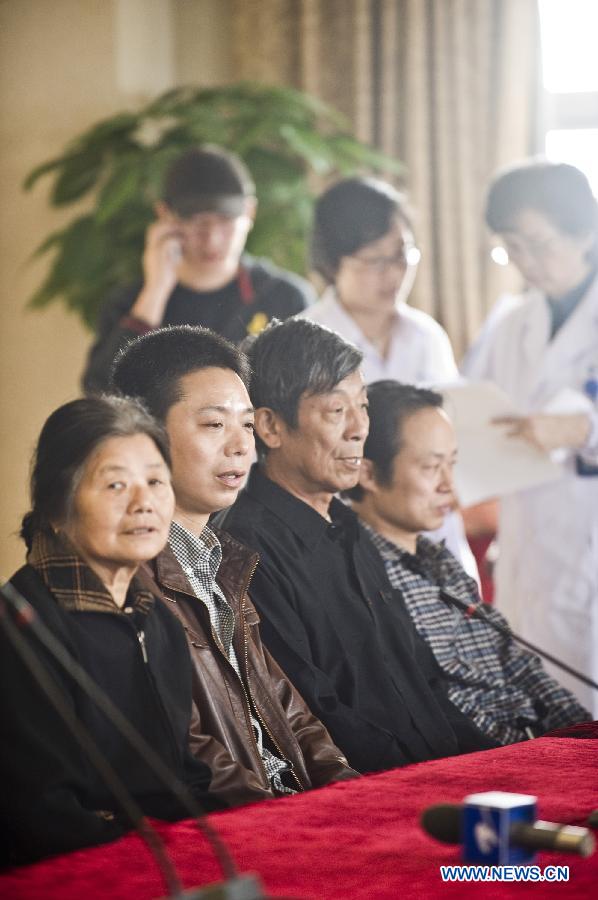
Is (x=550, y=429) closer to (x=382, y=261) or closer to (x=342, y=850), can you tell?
(x=382, y=261)

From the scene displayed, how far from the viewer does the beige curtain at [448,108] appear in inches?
176

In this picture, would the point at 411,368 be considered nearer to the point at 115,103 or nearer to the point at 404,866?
the point at 404,866

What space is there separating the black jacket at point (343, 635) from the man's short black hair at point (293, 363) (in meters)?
0.11

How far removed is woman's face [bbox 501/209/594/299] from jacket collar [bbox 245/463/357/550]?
44.4 inches

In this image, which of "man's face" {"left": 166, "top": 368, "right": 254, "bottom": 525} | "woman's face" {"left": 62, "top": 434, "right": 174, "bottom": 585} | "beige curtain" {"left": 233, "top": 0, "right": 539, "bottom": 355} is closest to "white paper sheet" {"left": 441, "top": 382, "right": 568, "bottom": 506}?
"man's face" {"left": 166, "top": 368, "right": 254, "bottom": 525}

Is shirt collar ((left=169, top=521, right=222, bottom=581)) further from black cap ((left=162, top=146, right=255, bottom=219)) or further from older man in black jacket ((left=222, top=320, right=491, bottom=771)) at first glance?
black cap ((left=162, top=146, right=255, bottom=219))

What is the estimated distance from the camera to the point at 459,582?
2125 millimetres

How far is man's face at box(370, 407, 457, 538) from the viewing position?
204 centimetres

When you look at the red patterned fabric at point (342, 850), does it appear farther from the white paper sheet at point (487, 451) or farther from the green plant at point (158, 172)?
the green plant at point (158, 172)

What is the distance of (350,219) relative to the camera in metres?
2.55

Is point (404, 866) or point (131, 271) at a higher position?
point (131, 271)

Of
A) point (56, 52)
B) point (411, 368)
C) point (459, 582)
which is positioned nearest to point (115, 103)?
point (56, 52)

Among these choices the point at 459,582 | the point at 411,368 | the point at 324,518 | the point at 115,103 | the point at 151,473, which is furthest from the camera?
the point at 115,103

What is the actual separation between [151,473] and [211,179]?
1300 mm
